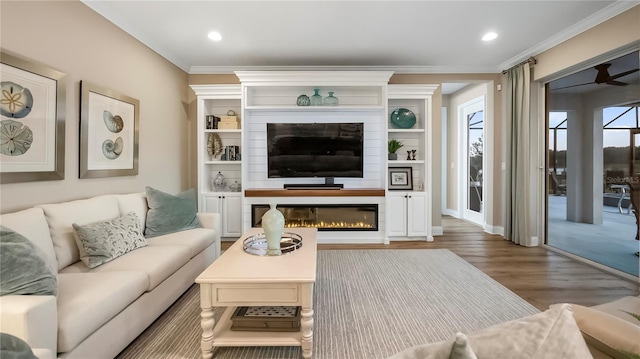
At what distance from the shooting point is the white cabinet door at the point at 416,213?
4297 mm

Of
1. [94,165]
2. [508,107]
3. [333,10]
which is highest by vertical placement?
[333,10]

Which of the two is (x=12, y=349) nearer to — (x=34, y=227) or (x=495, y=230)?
(x=34, y=227)

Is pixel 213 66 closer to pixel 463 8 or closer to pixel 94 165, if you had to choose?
pixel 94 165

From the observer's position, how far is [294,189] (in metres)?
4.19

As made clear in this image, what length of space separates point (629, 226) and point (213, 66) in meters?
5.74

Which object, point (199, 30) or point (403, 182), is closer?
point (199, 30)

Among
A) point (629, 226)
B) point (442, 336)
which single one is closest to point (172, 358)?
point (442, 336)

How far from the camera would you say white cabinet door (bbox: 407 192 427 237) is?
430 centimetres

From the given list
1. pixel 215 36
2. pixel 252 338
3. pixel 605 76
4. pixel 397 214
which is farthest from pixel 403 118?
pixel 252 338

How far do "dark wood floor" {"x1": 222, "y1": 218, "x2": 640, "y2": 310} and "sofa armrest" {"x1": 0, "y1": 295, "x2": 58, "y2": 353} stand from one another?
9.65 feet

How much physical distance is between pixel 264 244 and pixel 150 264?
81 centimetres

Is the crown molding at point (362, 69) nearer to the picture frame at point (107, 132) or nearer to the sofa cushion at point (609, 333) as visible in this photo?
the picture frame at point (107, 132)

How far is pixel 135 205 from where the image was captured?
2.85 meters

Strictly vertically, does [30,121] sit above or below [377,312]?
above
